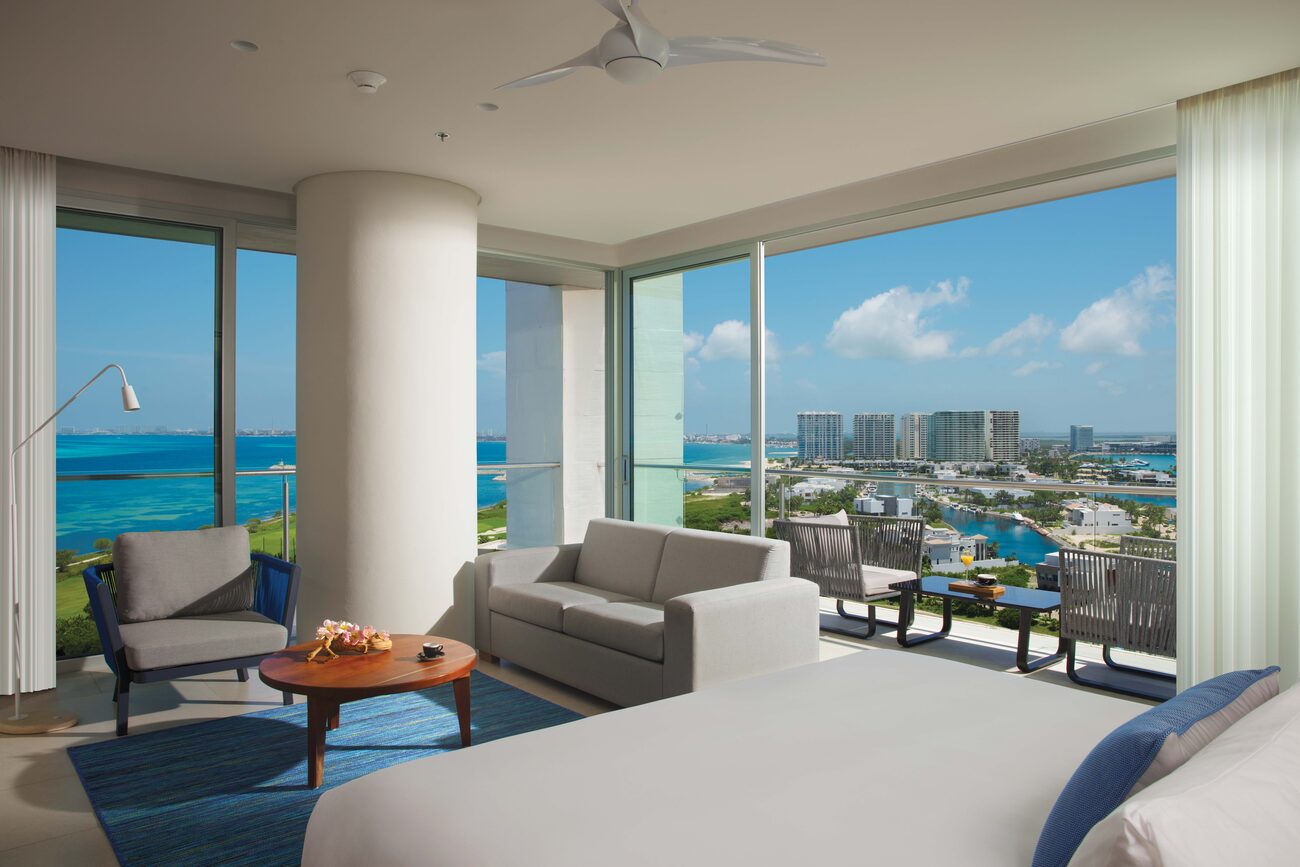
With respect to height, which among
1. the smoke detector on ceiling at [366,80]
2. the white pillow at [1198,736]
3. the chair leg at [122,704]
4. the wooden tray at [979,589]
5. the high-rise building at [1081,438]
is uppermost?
the smoke detector on ceiling at [366,80]

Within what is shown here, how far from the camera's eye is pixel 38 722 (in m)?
3.91

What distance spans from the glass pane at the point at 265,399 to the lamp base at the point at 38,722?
1.44 meters

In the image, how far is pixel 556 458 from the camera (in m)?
6.90

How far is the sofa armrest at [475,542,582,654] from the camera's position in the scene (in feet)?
16.8

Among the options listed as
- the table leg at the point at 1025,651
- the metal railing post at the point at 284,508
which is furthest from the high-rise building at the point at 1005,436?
the metal railing post at the point at 284,508

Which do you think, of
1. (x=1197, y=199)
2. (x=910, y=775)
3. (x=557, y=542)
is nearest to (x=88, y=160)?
(x=557, y=542)

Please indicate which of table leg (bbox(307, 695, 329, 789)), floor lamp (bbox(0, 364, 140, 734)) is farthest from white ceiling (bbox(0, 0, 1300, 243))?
A: table leg (bbox(307, 695, 329, 789))

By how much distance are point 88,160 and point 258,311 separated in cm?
126

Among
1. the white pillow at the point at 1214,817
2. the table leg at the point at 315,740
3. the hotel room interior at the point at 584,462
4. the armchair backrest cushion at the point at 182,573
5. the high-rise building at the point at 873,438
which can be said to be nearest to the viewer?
the white pillow at the point at 1214,817

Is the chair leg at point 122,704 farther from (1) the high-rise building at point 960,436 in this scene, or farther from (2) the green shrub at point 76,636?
(1) the high-rise building at point 960,436

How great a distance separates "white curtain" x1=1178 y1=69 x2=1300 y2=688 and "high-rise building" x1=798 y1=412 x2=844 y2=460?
4.53 metres

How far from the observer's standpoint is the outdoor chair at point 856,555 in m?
5.55

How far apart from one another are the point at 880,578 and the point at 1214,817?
4.53 m

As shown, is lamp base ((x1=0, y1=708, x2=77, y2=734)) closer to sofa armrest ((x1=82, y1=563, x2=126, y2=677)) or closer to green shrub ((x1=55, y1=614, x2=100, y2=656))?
sofa armrest ((x1=82, y1=563, x2=126, y2=677))
